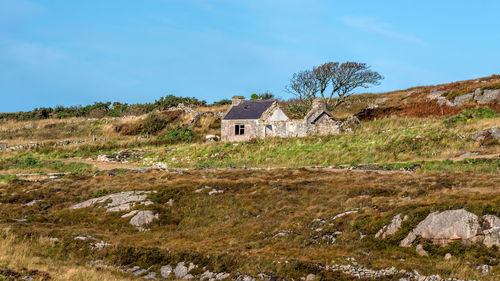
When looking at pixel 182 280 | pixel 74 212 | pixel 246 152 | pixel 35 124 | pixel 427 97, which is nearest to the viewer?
pixel 182 280

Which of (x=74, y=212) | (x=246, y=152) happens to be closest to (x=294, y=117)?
(x=246, y=152)

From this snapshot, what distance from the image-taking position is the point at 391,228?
67.6 feet

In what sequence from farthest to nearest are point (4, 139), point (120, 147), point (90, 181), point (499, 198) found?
point (4, 139) → point (120, 147) → point (90, 181) → point (499, 198)

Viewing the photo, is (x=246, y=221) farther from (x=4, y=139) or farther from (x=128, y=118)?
(x=4, y=139)

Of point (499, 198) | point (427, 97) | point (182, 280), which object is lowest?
point (182, 280)

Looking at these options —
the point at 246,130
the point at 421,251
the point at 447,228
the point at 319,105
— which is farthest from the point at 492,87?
the point at 421,251

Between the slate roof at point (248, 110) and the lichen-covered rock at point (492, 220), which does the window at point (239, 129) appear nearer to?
the slate roof at point (248, 110)

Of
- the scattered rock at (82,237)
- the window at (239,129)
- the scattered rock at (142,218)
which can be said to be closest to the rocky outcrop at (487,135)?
the window at (239,129)

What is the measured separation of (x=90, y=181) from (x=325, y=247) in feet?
80.3

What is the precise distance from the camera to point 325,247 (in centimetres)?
2072

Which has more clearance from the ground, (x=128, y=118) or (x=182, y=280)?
(x=128, y=118)

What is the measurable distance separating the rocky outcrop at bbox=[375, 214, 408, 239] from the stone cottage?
4096cm

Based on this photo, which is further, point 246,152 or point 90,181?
point 246,152

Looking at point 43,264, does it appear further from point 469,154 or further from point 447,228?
point 469,154
